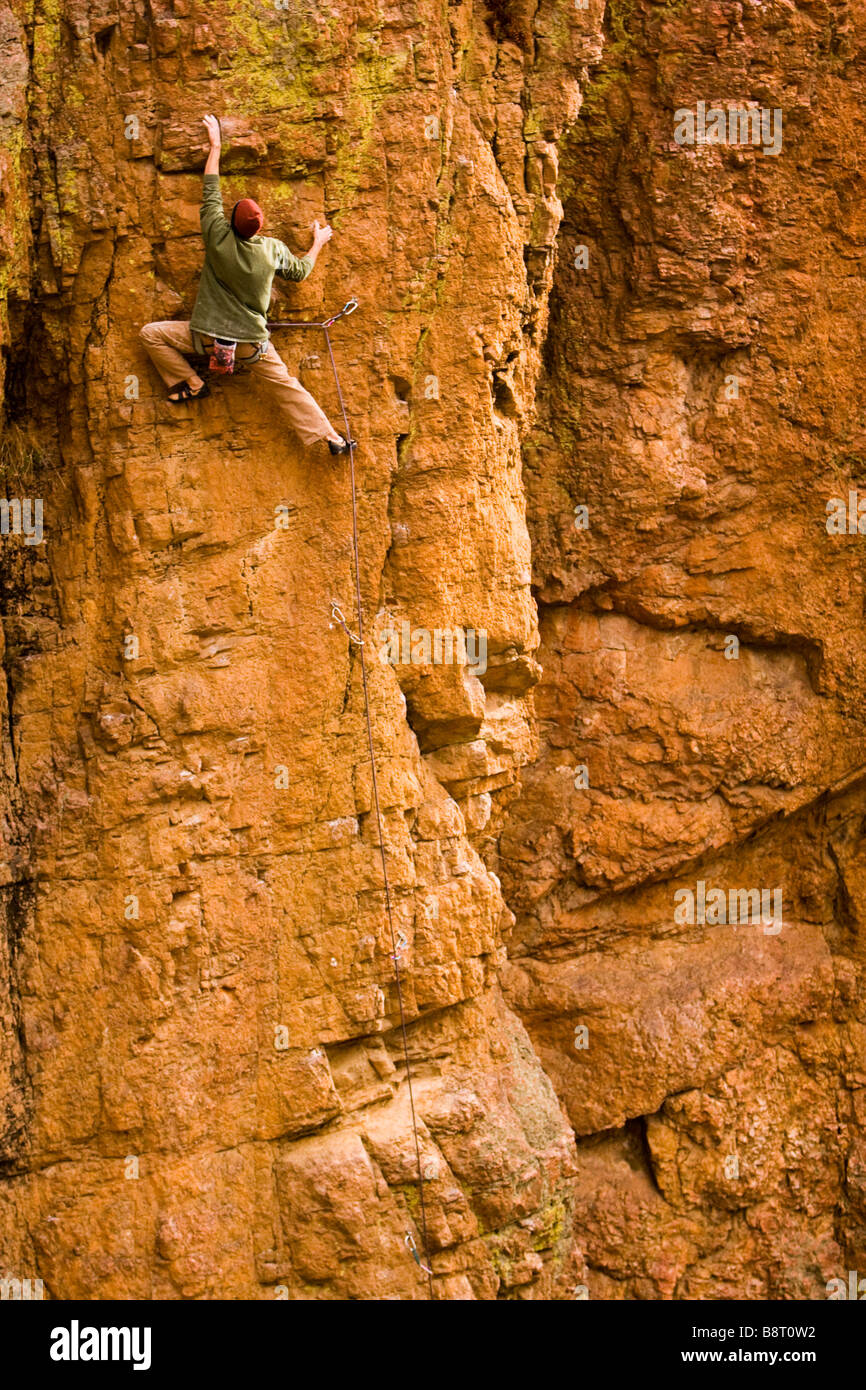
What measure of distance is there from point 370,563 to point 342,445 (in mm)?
753

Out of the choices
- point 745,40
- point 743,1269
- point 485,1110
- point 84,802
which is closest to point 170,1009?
point 84,802

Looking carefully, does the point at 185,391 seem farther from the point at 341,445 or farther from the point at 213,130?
the point at 213,130

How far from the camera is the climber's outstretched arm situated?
9477 millimetres

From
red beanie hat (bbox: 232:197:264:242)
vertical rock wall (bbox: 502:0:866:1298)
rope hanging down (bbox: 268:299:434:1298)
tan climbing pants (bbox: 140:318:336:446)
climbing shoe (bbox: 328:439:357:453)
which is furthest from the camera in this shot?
vertical rock wall (bbox: 502:0:866:1298)

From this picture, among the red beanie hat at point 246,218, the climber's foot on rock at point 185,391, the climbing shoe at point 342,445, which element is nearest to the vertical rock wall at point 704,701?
the climbing shoe at point 342,445

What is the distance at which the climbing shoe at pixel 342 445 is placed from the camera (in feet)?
32.9

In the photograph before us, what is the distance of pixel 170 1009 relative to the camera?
10.1 metres

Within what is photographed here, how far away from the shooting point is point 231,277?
9469 millimetres

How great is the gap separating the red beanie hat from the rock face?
1.88 ft

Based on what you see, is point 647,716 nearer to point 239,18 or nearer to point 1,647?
point 1,647

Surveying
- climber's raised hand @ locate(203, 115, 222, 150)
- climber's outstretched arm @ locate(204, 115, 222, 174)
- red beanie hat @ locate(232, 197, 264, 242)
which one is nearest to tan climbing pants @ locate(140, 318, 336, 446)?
red beanie hat @ locate(232, 197, 264, 242)

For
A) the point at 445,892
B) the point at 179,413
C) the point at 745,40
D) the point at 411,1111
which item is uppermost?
the point at 745,40

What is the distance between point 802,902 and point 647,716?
6.36ft

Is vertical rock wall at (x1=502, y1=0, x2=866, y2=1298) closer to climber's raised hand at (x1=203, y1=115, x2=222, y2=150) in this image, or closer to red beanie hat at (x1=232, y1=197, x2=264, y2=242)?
climber's raised hand at (x1=203, y1=115, x2=222, y2=150)
